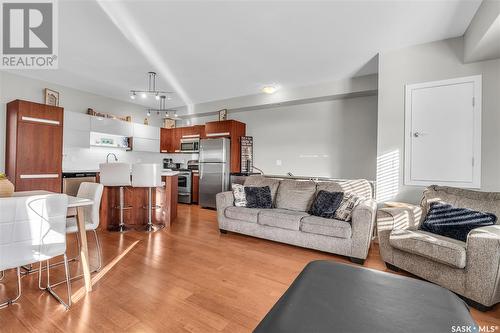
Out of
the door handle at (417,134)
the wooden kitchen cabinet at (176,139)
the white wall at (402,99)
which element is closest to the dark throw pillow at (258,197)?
the white wall at (402,99)

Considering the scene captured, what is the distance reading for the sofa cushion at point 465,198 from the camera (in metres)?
2.19

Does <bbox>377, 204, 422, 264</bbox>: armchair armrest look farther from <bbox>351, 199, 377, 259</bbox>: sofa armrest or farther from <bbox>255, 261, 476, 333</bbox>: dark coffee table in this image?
<bbox>255, 261, 476, 333</bbox>: dark coffee table

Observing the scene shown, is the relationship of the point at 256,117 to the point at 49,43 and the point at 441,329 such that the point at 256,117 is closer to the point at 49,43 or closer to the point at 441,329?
the point at 49,43

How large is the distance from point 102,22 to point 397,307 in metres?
3.63

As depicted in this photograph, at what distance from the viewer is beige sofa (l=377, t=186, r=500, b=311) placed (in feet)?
5.71

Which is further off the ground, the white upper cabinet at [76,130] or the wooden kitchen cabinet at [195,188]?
the white upper cabinet at [76,130]

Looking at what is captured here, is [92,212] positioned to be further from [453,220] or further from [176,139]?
[176,139]

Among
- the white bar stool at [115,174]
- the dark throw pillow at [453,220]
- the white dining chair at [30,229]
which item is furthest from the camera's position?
the white bar stool at [115,174]

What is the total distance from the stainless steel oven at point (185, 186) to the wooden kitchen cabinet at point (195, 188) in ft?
0.35

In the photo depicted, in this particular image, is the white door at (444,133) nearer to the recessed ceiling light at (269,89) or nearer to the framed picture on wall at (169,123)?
the recessed ceiling light at (269,89)

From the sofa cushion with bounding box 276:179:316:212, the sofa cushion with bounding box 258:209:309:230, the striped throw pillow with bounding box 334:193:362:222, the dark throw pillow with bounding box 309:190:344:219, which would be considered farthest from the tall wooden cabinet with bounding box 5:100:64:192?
the striped throw pillow with bounding box 334:193:362:222

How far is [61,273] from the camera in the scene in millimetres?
2230

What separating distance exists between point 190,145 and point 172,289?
4.86 metres

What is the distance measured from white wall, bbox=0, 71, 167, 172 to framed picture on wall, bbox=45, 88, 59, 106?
0.15 meters
